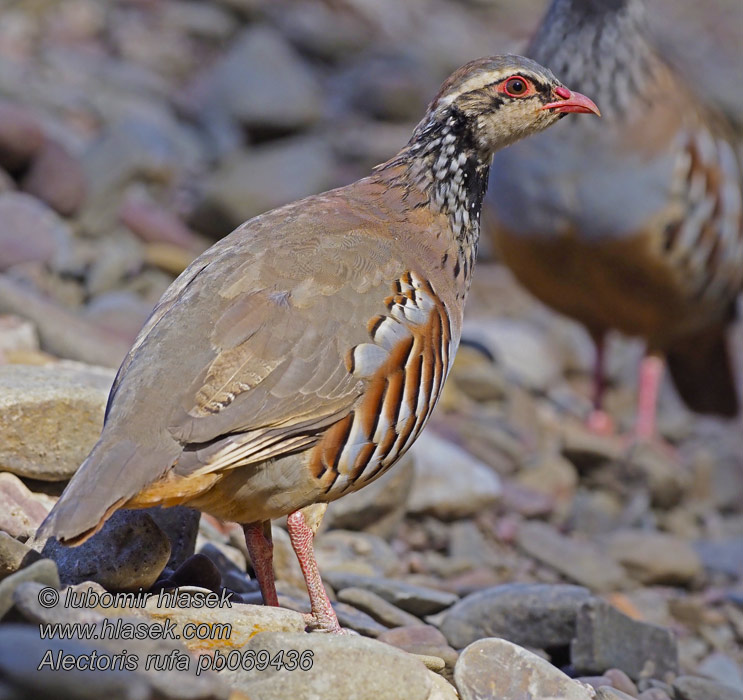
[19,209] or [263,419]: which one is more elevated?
[263,419]

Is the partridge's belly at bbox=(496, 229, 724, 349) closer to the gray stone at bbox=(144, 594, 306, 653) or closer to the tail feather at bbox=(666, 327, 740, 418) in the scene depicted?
the tail feather at bbox=(666, 327, 740, 418)

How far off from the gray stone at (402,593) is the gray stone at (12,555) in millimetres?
1450

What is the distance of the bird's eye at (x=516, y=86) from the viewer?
4.30 meters

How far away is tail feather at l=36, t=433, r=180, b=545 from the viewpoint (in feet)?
10.2

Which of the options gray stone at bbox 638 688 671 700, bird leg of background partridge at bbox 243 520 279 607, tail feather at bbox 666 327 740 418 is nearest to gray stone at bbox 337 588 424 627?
bird leg of background partridge at bbox 243 520 279 607

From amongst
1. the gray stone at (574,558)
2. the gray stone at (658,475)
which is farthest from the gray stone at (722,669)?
the gray stone at (658,475)

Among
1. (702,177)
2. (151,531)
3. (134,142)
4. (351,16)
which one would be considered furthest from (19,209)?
(351,16)

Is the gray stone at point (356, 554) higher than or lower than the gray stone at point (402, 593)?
lower

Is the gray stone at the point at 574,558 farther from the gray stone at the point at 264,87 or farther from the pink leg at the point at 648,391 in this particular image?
the gray stone at the point at 264,87

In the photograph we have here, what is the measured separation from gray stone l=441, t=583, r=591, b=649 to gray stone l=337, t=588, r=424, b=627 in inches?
5.9

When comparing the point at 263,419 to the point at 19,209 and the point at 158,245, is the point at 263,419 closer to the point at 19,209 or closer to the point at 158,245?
the point at 19,209

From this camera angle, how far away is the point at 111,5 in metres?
14.8

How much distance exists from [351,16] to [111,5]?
305 cm

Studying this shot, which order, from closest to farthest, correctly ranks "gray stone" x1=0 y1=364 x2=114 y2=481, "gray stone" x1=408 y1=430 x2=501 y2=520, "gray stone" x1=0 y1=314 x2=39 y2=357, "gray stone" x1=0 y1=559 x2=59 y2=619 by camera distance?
"gray stone" x1=0 y1=559 x2=59 y2=619 → "gray stone" x1=0 y1=364 x2=114 y2=481 → "gray stone" x1=0 y1=314 x2=39 y2=357 → "gray stone" x1=408 y1=430 x2=501 y2=520
